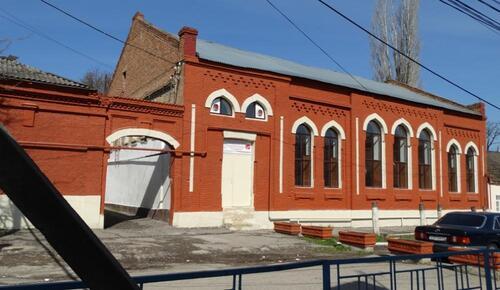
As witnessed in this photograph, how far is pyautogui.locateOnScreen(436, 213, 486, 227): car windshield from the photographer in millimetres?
13898

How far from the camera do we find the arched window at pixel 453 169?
96.7ft

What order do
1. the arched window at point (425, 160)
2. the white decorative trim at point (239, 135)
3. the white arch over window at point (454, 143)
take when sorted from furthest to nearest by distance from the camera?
the white arch over window at point (454, 143) < the arched window at point (425, 160) < the white decorative trim at point (239, 135)

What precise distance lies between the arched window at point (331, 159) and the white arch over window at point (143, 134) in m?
7.95

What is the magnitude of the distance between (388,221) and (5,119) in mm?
18444

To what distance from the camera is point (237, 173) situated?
20.2 m

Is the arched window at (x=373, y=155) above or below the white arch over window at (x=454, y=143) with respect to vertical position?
below

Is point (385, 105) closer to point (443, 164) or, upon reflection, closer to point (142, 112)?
point (443, 164)

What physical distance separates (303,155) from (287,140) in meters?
1.34

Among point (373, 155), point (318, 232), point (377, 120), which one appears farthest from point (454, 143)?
point (318, 232)

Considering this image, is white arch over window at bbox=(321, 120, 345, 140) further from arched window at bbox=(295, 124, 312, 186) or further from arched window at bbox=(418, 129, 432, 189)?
arched window at bbox=(418, 129, 432, 189)

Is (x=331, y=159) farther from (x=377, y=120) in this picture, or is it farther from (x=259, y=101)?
(x=259, y=101)

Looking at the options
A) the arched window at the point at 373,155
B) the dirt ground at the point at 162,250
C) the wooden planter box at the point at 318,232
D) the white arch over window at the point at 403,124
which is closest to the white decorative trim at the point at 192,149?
the dirt ground at the point at 162,250

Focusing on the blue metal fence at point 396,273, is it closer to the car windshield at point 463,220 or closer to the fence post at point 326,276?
the fence post at point 326,276

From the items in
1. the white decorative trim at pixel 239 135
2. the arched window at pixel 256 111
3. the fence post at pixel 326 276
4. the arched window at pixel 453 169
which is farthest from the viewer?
the arched window at pixel 453 169
